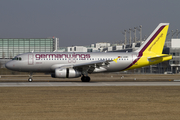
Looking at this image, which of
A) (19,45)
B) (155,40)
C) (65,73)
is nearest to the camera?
(65,73)

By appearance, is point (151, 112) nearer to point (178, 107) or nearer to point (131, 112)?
point (131, 112)

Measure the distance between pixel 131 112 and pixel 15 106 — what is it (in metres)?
7.16

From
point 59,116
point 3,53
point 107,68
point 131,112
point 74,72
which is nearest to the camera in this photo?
point 59,116

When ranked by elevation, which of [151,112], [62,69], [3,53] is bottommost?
[151,112]

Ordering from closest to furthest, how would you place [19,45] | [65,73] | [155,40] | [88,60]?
[65,73], [88,60], [155,40], [19,45]

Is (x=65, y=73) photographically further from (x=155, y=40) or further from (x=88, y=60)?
(x=155, y=40)

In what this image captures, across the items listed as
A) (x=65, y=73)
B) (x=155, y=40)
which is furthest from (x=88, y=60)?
(x=155, y=40)

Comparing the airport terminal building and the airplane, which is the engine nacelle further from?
the airport terminal building

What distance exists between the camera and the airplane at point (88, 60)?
129 feet

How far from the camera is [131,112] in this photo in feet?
50.7

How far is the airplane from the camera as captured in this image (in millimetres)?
39344

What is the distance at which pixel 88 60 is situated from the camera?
40.9 metres

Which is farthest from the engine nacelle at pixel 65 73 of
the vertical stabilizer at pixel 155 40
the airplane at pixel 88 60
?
the vertical stabilizer at pixel 155 40

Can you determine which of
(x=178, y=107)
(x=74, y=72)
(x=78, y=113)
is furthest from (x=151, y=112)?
(x=74, y=72)
